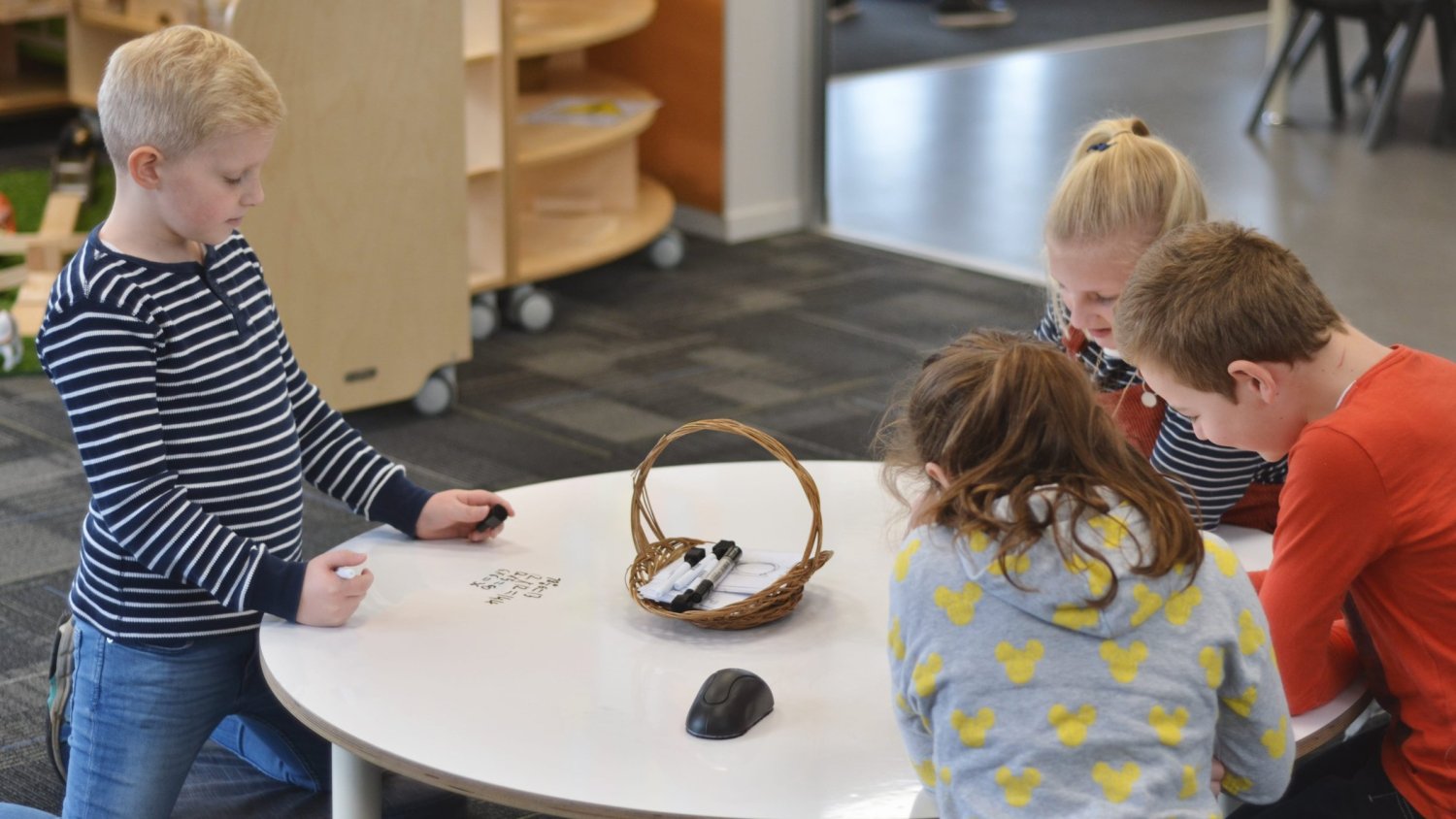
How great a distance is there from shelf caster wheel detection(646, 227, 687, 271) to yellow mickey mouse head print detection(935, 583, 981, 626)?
12.0 feet

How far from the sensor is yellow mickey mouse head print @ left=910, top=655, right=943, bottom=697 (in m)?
1.19

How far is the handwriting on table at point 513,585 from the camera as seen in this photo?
1.62m

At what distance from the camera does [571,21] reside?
14.8 ft

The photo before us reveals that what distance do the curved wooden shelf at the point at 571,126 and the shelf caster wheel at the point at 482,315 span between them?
1.16 ft

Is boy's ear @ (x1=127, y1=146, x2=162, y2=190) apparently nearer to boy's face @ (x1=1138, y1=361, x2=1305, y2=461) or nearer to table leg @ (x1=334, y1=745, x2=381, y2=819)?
table leg @ (x1=334, y1=745, x2=381, y2=819)

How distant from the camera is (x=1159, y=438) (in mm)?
1802

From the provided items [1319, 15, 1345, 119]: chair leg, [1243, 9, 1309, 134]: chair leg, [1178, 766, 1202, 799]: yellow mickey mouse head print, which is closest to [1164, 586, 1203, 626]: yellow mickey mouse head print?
[1178, 766, 1202, 799]: yellow mickey mouse head print

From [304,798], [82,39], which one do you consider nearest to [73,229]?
[82,39]

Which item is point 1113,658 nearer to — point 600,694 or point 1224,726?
point 1224,726

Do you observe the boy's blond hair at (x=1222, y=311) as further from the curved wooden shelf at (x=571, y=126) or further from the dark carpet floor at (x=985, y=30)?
the dark carpet floor at (x=985, y=30)

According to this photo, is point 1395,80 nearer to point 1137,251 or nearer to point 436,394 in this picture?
point 436,394

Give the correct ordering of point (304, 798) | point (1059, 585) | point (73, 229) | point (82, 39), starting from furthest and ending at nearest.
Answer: point (82, 39) → point (73, 229) → point (304, 798) → point (1059, 585)

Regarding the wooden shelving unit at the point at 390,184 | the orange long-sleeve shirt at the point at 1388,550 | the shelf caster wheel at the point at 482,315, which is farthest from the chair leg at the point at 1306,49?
the orange long-sleeve shirt at the point at 1388,550

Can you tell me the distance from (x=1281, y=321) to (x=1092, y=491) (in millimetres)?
325
